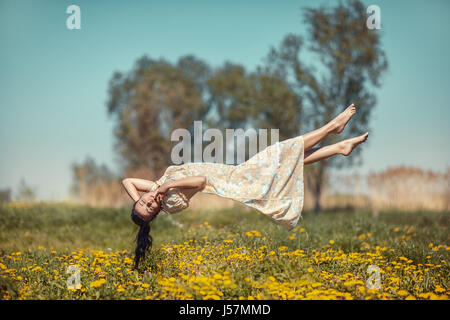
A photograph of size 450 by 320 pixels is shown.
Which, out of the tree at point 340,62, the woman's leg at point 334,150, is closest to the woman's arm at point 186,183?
the woman's leg at point 334,150

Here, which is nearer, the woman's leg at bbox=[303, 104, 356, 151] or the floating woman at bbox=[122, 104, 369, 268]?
the floating woman at bbox=[122, 104, 369, 268]

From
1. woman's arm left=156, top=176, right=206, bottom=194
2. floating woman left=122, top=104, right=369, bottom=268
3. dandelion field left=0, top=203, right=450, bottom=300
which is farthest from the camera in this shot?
floating woman left=122, top=104, right=369, bottom=268

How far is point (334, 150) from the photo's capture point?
19.3ft

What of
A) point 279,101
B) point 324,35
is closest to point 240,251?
point 279,101

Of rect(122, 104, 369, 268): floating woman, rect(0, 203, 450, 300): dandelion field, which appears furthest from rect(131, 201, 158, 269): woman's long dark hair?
rect(0, 203, 450, 300): dandelion field

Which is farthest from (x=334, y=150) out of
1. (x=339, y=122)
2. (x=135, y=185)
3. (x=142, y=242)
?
(x=142, y=242)

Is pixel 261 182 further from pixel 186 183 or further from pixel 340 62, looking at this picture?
pixel 340 62

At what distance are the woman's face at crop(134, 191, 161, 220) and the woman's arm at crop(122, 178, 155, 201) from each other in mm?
257

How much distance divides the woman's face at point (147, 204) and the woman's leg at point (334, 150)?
213cm

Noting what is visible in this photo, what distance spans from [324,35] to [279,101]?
285cm

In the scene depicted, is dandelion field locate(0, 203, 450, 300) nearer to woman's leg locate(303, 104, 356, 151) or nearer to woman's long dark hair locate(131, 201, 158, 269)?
woman's long dark hair locate(131, 201, 158, 269)

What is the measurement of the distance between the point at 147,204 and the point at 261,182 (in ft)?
5.12

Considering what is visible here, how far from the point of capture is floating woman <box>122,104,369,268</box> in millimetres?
5793
